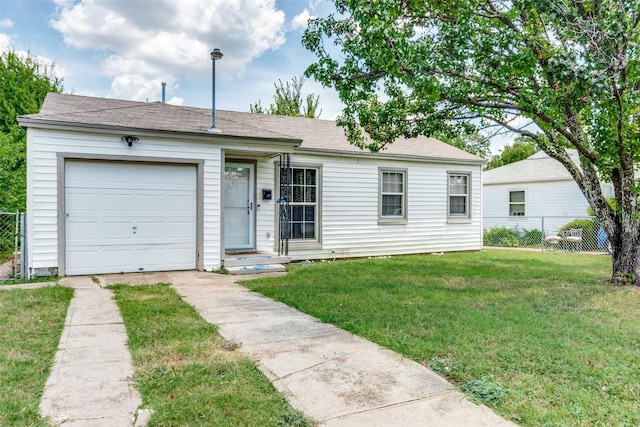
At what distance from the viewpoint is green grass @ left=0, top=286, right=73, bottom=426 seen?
8.74 ft

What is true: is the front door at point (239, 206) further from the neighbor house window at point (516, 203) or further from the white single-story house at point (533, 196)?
the neighbor house window at point (516, 203)

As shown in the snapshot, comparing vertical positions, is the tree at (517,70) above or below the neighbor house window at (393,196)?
above

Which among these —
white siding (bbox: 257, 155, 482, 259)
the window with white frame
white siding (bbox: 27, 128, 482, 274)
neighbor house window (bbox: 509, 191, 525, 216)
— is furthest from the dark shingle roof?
neighbor house window (bbox: 509, 191, 525, 216)

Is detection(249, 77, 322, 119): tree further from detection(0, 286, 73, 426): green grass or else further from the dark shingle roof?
detection(0, 286, 73, 426): green grass

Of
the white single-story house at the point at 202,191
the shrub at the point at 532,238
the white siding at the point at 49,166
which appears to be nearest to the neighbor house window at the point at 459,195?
the white single-story house at the point at 202,191

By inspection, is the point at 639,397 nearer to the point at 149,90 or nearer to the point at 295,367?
the point at 295,367

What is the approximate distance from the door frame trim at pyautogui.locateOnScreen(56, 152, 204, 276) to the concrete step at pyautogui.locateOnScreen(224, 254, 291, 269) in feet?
1.89

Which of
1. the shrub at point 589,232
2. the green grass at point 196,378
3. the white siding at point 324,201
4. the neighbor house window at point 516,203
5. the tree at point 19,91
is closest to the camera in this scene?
the green grass at point 196,378

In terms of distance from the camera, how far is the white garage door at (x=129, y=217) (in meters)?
7.64

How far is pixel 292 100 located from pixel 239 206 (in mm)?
14613

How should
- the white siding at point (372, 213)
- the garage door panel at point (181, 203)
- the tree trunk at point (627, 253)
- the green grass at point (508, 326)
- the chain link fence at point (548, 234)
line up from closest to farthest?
1. the green grass at point (508, 326)
2. the tree trunk at point (627, 253)
3. the garage door panel at point (181, 203)
4. the white siding at point (372, 213)
5. the chain link fence at point (548, 234)

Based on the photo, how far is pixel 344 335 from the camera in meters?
4.29

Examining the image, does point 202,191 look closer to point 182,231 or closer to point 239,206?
point 182,231

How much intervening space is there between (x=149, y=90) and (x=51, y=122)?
439 inches
